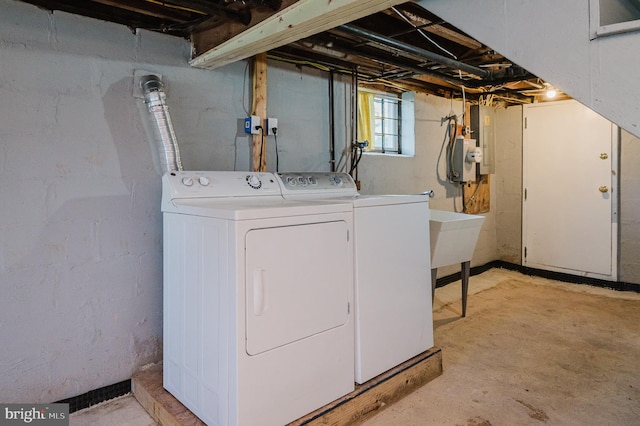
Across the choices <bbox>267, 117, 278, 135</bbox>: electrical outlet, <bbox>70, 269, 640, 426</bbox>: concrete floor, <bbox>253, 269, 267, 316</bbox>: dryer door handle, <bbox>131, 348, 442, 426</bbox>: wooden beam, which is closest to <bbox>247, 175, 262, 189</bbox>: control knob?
<bbox>267, 117, 278, 135</bbox>: electrical outlet

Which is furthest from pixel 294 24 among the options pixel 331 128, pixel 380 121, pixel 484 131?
pixel 484 131

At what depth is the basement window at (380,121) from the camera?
3.70 meters

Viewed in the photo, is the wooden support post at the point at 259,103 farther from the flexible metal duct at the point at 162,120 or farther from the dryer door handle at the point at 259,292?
the dryer door handle at the point at 259,292

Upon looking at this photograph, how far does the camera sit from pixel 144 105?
2238 mm

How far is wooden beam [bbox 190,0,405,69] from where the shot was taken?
158 cm

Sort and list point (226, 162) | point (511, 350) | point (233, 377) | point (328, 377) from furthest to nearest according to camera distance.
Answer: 1. point (511, 350)
2. point (226, 162)
3. point (328, 377)
4. point (233, 377)

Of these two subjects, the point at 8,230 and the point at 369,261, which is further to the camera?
the point at 369,261

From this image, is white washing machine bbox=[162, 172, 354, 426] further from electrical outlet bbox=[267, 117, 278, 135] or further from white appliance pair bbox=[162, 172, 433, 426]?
electrical outlet bbox=[267, 117, 278, 135]

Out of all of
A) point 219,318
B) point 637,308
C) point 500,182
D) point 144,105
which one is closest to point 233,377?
point 219,318

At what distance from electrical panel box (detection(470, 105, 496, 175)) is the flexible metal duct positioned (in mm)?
3579

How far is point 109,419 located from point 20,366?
49 centimetres

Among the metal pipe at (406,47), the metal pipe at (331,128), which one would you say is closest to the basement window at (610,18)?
the metal pipe at (406,47)

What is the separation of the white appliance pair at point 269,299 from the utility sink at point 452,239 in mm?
695

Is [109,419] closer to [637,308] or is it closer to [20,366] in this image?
[20,366]
